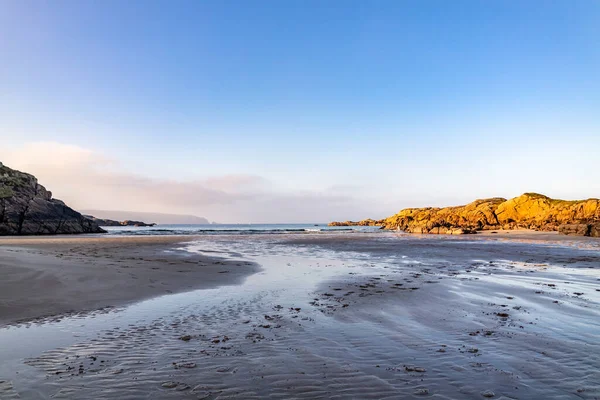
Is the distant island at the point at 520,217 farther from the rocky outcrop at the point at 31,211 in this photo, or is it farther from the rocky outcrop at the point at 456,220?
the rocky outcrop at the point at 31,211

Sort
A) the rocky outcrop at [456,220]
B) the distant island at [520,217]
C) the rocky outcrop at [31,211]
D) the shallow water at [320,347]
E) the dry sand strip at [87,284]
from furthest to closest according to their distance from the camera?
the rocky outcrop at [456,220] → the distant island at [520,217] → the rocky outcrop at [31,211] → the dry sand strip at [87,284] → the shallow water at [320,347]

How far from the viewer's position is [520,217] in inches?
3238

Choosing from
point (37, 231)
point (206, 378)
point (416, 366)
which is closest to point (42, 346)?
point (206, 378)

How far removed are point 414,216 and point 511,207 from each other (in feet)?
93.8

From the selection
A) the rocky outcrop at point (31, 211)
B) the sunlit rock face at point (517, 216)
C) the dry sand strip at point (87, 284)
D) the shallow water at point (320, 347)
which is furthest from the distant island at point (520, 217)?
the rocky outcrop at point (31, 211)

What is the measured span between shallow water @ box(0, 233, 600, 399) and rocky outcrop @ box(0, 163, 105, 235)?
59918 millimetres

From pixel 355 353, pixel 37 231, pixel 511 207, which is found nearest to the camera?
pixel 355 353

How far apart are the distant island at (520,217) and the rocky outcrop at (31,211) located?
71300 mm

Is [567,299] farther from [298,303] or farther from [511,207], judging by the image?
[511,207]

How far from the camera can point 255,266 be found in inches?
738

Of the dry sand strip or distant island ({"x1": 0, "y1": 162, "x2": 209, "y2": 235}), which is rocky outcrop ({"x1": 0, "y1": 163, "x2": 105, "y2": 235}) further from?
the dry sand strip

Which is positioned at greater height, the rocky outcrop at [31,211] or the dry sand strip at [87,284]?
the rocky outcrop at [31,211]

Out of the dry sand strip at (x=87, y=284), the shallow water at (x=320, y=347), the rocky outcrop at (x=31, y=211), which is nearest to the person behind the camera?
the shallow water at (x=320, y=347)

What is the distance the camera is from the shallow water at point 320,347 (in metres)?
4.67
